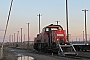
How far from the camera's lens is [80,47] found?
48500 mm

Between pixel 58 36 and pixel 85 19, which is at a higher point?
pixel 85 19

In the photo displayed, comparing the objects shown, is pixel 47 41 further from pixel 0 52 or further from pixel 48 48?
pixel 0 52

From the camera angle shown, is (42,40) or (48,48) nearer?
(48,48)

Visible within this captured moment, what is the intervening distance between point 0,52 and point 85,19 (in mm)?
43512

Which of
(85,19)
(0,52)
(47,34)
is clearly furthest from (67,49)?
(85,19)

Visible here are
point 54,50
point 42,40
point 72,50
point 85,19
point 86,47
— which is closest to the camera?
point 72,50

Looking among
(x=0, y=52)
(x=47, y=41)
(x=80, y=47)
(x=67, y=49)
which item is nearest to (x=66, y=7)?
(x=80, y=47)

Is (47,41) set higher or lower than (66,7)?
lower

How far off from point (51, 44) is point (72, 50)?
13.6 ft

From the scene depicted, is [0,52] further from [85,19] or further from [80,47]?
[85,19]

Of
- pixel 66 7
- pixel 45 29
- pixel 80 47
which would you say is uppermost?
pixel 66 7

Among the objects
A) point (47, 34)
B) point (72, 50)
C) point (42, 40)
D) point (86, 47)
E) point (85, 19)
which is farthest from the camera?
point (85, 19)

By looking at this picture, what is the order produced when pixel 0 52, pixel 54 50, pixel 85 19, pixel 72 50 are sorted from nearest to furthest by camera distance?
pixel 0 52, pixel 72 50, pixel 54 50, pixel 85 19

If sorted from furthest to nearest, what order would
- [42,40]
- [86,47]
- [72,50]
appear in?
[86,47] < [42,40] < [72,50]
